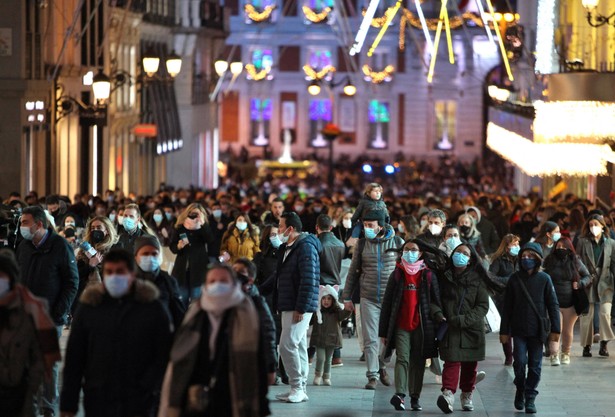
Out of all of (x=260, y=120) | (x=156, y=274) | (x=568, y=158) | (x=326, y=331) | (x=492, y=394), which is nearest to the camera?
(x=156, y=274)

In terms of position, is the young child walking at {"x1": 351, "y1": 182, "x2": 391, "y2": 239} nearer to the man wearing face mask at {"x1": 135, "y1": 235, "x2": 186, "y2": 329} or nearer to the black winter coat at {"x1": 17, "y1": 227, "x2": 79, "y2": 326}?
the black winter coat at {"x1": 17, "y1": 227, "x2": 79, "y2": 326}

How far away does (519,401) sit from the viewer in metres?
17.1

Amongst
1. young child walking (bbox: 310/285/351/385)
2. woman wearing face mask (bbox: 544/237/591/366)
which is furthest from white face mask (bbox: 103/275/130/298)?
woman wearing face mask (bbox: 544/237/591/366)

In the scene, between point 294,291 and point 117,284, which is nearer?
point 117,284

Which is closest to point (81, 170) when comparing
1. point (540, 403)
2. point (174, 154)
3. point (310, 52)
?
point (174, 154)

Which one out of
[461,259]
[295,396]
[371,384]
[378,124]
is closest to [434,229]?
[371,384]

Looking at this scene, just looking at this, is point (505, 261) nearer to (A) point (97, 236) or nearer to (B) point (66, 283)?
(A) point (97, 236)

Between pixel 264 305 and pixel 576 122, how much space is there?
70.1 feet

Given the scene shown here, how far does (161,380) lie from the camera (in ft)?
37.1

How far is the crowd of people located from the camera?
11016 millimetres

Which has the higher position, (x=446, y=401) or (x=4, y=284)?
(x=4, y=284)

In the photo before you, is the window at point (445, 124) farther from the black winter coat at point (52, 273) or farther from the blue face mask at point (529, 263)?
the black winter coat at point (52, 273)

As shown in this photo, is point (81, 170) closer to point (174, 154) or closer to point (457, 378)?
point (174, 154)

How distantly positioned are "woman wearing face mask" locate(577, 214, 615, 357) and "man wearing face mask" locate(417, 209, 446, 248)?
2.91m
